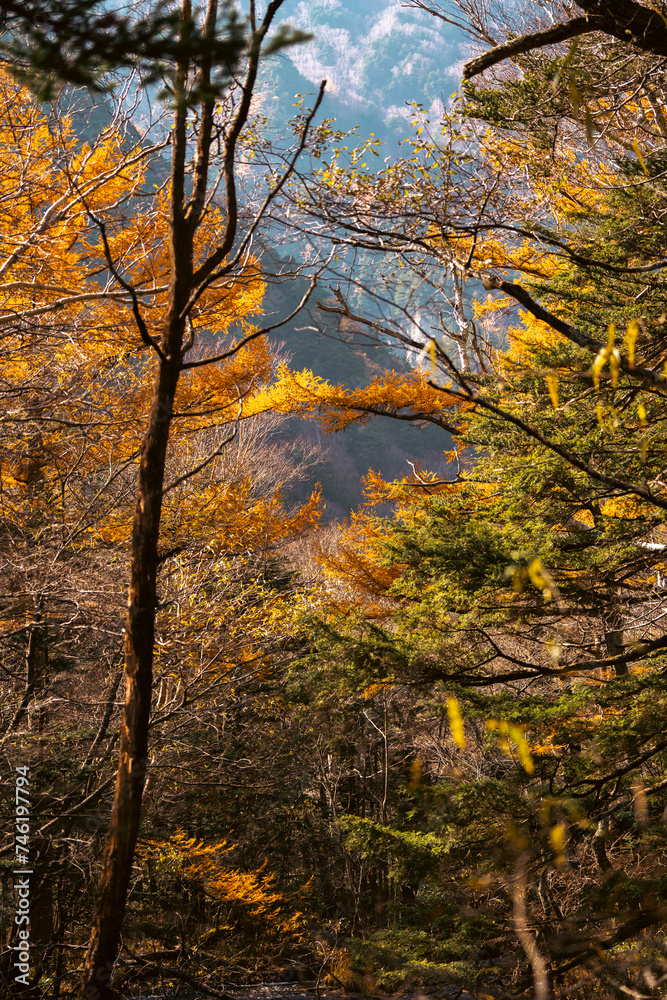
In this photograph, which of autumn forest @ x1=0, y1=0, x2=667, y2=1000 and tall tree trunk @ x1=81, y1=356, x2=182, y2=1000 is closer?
tall tree trunk @ x1=81, y1=356, x2=182, y2=1000

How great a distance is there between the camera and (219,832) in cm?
1050

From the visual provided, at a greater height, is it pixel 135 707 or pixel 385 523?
pixel 385 523

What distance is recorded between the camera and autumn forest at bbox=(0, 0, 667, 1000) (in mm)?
2885

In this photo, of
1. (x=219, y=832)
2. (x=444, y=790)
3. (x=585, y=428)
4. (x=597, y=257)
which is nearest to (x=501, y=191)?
(x=597, y=257)

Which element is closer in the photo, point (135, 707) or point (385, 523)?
point (135, 707)

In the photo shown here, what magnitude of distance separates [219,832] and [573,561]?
8440 millimetres

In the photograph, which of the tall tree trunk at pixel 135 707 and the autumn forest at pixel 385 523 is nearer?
the tall tree trunk at pixel 135 707

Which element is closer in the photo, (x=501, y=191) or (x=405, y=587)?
(x=405, y=587)

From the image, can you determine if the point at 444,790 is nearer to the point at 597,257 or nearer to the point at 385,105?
the point at 597,257

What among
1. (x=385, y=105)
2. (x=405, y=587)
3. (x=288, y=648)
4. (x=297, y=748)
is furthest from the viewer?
(x=385, y=105)

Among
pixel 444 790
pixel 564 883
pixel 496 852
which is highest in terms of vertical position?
pixel 444 790

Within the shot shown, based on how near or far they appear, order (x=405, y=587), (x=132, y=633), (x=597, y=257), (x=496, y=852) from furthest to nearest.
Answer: (x=405, y=587) < (x=597, y=257) < (x=496, y=852) < (x=132, y=633)

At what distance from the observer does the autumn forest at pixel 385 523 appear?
2.88m

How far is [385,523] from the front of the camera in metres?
6.55
